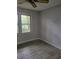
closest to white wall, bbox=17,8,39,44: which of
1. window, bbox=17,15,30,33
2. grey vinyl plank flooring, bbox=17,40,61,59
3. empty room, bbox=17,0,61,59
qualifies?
empty room, bbox=17,0,61,59

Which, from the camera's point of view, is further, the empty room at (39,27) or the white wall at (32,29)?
the white wall at (32,29)

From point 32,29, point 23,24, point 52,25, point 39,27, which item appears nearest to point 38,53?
point 52,25

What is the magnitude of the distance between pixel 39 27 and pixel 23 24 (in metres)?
1.50

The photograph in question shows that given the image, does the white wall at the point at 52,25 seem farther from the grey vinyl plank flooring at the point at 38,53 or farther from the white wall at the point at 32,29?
the grey vinyl plank flooring at the point at 38,53

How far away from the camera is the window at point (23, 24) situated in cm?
466

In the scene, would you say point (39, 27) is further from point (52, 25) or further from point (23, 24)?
point (52, 25)

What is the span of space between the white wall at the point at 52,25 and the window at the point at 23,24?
1.14m

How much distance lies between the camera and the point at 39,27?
5.89 m

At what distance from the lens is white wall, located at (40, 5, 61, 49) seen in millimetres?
3945

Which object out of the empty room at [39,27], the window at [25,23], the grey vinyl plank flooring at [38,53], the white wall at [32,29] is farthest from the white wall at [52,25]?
the window at [25,23]
